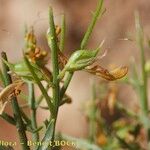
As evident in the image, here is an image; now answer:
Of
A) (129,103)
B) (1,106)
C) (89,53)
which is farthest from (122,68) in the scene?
(129,103)

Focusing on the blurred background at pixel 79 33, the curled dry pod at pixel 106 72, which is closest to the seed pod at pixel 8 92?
the curled dry pod at pixel 106 72

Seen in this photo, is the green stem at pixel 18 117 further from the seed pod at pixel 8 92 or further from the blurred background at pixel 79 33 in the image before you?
the blurred background at pixel 79 33

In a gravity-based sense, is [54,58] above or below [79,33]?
above

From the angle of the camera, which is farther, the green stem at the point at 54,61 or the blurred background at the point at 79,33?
the blurred background at the point at 79,33

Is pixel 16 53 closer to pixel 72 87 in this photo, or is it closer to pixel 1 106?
pixel 72 87

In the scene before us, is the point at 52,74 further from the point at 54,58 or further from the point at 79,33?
the point at 79,33

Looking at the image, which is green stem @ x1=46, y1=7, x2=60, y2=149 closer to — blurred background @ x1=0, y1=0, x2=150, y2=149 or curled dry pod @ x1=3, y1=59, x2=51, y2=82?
curled dry pod @ x1=3, y1=59, x2=51, y2=82

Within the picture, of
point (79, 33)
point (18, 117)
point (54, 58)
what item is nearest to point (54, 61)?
point (54, 58)

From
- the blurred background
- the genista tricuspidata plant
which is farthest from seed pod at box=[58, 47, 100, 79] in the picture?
the blurred background
